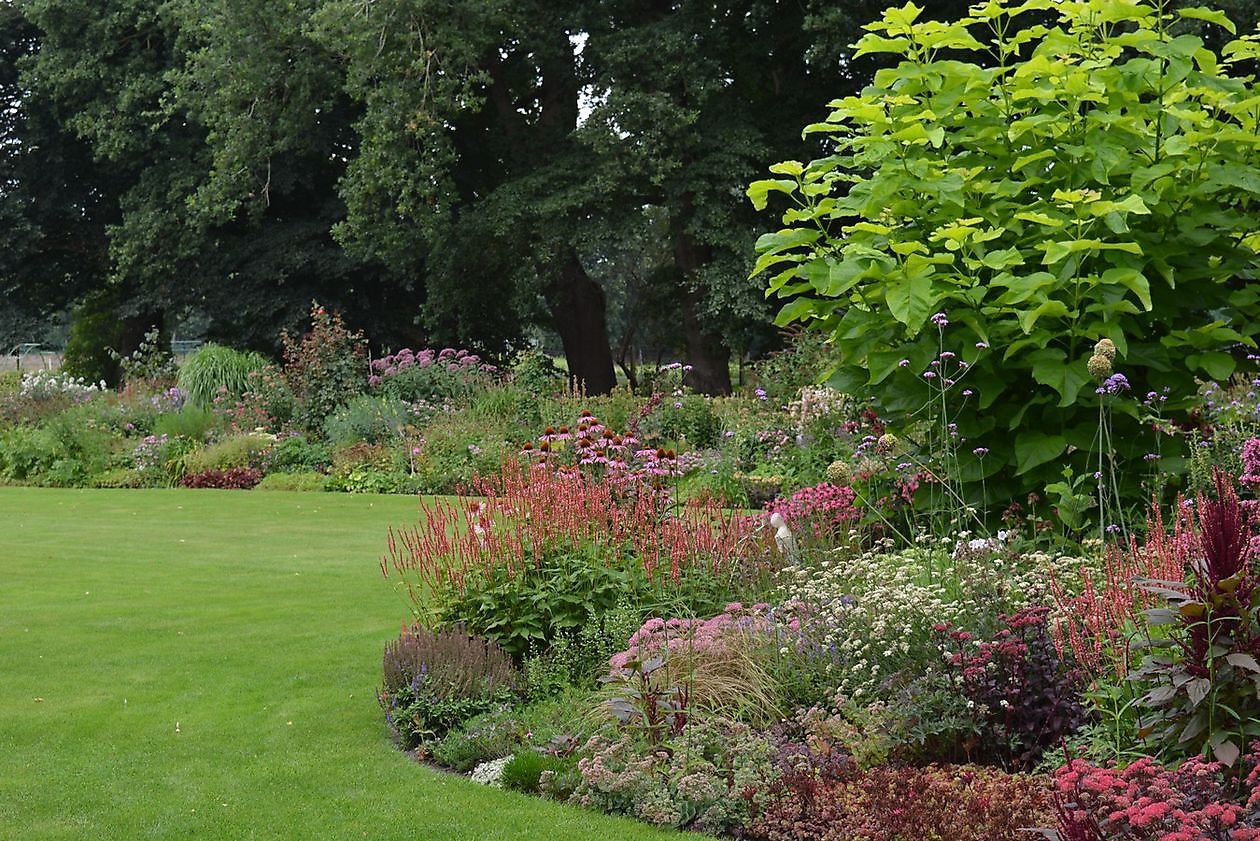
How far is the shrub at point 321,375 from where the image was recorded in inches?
683

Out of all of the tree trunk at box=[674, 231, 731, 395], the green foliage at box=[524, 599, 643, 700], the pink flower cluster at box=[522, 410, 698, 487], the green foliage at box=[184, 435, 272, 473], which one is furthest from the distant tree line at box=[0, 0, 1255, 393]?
the green foliage at box=[524, 599, 643, 700]

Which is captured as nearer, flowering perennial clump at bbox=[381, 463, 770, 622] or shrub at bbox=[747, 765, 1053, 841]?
shrub at bbox=[747, 765, 1053, 841]

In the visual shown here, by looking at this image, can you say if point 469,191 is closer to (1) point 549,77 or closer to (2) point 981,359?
(1) point 549,77

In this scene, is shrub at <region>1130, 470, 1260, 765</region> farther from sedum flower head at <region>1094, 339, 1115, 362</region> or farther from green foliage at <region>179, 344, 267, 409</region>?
green foliage at <region>179, 344, 267, 409</region>

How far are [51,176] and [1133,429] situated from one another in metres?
26.8

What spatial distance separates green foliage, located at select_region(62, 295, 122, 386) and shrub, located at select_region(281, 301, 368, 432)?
1378 cm

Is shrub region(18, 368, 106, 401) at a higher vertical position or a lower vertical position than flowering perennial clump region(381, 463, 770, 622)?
higher

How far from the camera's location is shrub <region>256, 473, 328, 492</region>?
1470 centimetres

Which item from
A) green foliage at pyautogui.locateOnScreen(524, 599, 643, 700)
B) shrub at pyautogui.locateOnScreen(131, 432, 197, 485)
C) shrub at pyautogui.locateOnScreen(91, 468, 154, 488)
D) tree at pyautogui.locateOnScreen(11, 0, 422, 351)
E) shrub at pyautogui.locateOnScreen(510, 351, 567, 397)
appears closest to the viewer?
green foliage at pyautogui.locateOnScreen(524, 599, 643, 700)

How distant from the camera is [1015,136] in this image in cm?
565

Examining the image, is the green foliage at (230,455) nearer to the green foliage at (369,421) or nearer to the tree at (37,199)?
the green foliage at (369,421)

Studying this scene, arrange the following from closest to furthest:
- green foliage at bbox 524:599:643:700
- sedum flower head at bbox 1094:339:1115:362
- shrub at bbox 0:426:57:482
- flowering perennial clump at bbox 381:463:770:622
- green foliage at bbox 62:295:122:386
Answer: sedum flower head at bbox 1094:339:1115:362 < green foliage at bbox 524:599:643:700 < flowering perennial clump at bbox 381:463:770:622 < shrub at bbox 0:426:57:482 < green foliage at bbox 62:295:122:386

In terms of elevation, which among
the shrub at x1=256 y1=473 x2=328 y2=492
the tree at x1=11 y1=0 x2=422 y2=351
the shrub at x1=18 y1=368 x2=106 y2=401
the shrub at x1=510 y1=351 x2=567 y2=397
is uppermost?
the tree at x1=11 y1=0 x2=422 y2=351

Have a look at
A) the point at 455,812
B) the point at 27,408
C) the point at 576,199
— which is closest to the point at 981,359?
the point at 455,812
